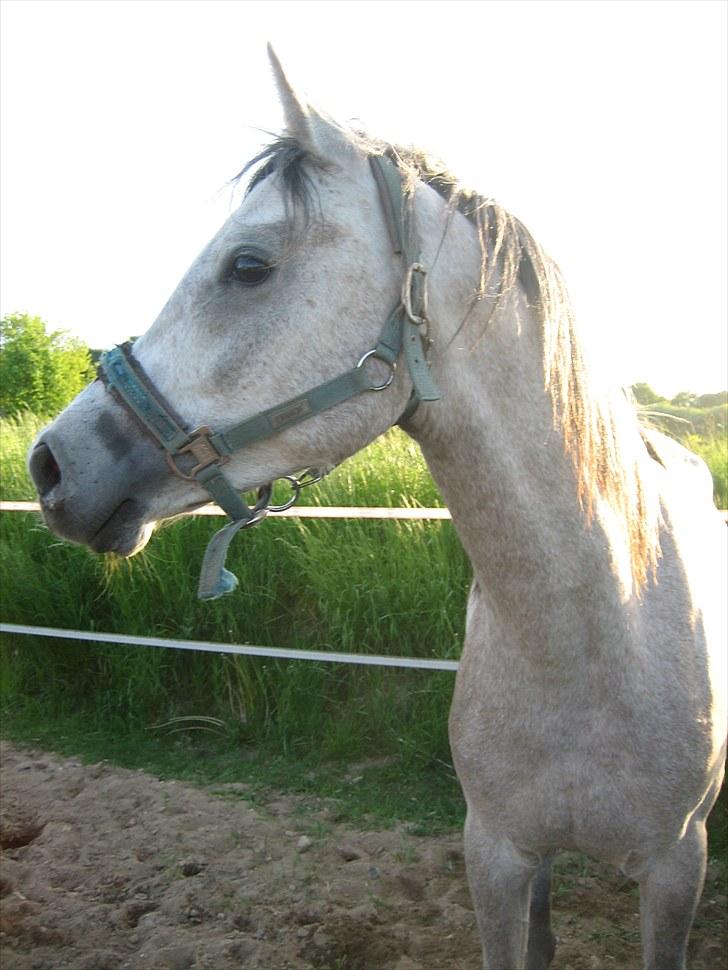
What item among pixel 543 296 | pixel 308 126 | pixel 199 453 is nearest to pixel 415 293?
pixel 543 296

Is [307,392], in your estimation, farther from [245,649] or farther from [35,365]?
[35,365]

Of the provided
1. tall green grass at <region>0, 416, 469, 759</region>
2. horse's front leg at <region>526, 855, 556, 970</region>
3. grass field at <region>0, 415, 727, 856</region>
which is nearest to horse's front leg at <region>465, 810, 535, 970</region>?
horse's front leg at <region>526, 855, 556, 970</region>

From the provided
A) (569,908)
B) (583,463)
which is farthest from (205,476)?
(569,908)

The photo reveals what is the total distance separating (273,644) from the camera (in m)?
4.62

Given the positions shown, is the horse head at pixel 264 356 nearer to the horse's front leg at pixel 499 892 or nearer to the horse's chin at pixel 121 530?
the horse's chin at pixel 121 530

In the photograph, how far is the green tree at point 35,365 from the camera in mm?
25578

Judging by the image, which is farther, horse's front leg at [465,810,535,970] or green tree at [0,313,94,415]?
green tree at [0,313,94,415]

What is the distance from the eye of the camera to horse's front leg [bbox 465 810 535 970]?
1871 millimetres

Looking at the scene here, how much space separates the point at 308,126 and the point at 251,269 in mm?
279

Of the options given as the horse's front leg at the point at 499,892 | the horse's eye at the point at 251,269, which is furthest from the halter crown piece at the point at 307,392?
the horse's front leg at the point at 499,892

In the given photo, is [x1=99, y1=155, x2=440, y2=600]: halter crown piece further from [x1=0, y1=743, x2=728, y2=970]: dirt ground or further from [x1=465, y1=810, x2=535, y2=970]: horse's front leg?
[x1=0, y1=743, x2=728, y2=970]: dirt ground

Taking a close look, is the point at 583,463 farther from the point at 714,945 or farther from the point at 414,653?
the point at 414,653

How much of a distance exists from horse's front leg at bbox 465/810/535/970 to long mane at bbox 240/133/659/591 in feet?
2.58

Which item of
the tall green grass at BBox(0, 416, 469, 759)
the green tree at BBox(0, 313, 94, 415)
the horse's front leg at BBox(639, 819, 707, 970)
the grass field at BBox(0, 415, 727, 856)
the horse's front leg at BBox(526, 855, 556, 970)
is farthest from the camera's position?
the green tree at BBox(0, 313, 94, 415)
